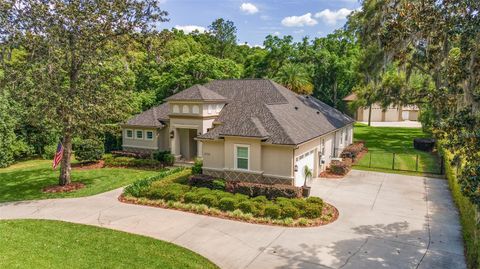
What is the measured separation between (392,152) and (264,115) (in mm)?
15952

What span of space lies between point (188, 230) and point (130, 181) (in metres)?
8.48

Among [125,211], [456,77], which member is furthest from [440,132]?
[125,211]

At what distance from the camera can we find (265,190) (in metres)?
15.8

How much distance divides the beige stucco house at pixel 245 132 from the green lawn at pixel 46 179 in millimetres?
3853

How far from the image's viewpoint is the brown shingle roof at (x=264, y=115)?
17.5 metres

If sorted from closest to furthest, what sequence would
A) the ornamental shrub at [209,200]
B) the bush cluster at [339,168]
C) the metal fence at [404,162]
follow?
the ornamental shrub at [209,200]
the bush cluster at [339,168]
the metal fence at [404,162]

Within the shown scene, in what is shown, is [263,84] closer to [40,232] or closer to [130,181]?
[130,181]

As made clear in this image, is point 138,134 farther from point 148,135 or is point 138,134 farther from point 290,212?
point 290,212

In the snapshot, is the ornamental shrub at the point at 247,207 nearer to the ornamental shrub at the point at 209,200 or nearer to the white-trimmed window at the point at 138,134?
the ornamental shrub at the point at 209,200

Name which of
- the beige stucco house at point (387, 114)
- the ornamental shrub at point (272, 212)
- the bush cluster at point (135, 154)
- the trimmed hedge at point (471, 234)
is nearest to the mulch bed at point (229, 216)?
the ornamental shrub at point (272, 212)

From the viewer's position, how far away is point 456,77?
9.15 m

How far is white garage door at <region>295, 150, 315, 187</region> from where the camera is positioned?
56.6 ft

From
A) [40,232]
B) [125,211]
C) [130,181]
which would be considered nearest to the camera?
[40,232]

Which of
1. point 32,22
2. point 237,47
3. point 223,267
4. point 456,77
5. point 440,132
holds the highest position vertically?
point 237,47
